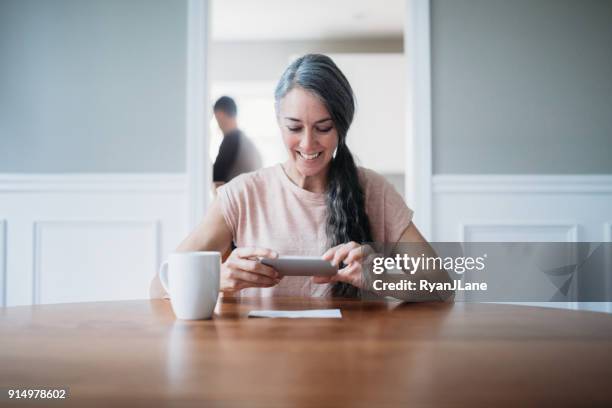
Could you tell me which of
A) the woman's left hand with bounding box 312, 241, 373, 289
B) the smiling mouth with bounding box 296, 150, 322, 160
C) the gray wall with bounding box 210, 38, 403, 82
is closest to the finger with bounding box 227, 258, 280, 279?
the woman's left hand with bounding box 312, 241, 373, 289

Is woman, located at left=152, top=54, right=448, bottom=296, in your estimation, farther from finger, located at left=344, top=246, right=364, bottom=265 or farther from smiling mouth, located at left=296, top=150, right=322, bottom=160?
finger, located at left=344, top=246, right=364, bottom=265

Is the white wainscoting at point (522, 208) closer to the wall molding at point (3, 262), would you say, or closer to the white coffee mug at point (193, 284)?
the white coffee mug at point (193, 284)

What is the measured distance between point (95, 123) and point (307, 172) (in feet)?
4.90

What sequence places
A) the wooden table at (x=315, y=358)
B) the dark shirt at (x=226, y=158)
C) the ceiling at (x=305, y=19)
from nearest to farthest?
the wooden table at (x=315, y=358) < the dark shirt at (x=226, y=158) < the ceiling at (x=305, y=19)

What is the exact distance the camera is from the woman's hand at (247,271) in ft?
3.31

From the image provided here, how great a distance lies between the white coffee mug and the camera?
32.3 inches

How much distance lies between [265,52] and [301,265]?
4.94m

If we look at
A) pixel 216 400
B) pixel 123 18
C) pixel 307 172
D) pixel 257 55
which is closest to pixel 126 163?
pixel 123 18

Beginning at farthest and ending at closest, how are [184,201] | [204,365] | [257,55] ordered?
[257,55]
[184,201]
[204,365]

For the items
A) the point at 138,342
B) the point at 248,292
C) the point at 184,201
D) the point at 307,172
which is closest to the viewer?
the point at 138,342

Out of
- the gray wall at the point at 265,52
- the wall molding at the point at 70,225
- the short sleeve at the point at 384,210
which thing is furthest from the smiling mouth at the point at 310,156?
the gray wall at the point at 265,52

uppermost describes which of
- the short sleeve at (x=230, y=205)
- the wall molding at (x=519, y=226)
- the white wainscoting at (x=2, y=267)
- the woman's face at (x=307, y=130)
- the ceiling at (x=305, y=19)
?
the ceiling at (x=305, y=19)

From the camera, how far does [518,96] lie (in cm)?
247

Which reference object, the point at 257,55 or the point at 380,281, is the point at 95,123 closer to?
the point at 380,281
